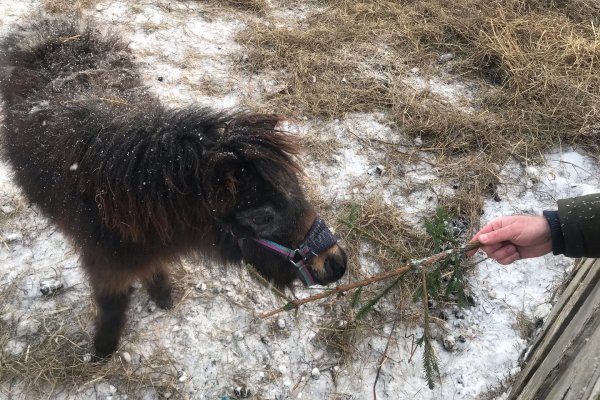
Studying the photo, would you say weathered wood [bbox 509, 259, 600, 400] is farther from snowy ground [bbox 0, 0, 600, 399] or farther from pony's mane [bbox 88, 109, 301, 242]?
pony's mane [bbox 88, 109, 301, 242]

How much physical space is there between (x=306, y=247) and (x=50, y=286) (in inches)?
80.8

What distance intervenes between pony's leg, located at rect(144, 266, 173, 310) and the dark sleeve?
87.5 inches

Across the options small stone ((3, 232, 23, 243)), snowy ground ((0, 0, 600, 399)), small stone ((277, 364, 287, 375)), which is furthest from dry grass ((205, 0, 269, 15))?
small stone ((277, 364, 287, 375))

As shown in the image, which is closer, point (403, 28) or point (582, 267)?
point (582, 267)

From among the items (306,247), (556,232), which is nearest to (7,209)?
(306,247)

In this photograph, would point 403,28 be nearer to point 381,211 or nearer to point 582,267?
point 381,211

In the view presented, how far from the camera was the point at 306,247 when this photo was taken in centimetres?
222

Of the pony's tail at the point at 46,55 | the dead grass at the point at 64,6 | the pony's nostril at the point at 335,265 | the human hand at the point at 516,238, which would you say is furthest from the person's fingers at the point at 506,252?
the dead grass at the point at 64,6

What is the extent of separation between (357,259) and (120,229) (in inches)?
72.5

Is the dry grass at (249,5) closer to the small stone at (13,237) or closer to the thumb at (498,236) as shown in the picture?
the small stone at (13,237)

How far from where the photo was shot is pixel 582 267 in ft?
8.45

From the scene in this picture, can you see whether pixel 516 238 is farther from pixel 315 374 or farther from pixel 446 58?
pixel 446 58

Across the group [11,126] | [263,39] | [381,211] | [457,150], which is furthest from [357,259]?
[263,39]

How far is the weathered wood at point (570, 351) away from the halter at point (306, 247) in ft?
3.74
